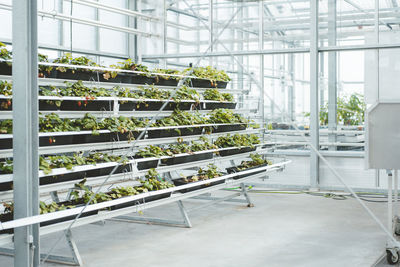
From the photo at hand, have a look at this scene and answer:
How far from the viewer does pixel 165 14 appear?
30.0 ft

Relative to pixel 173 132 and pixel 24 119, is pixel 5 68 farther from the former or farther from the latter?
pixel 173 132

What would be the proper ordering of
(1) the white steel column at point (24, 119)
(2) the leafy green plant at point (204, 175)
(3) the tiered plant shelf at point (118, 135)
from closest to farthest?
1. (1) the white steel column at point (24, 119)
2. (3) the tiered plant shelf at point (118, 135)
3. (2) the leafy green plant at point (204, 175)

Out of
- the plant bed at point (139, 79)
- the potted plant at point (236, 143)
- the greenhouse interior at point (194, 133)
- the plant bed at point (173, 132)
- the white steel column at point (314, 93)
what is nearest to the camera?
the greenhouse interior at point (194, 133)

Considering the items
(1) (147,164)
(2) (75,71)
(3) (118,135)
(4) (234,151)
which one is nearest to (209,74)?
(4) (234,151)

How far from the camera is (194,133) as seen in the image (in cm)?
591

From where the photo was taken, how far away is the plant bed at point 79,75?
15.1 feet

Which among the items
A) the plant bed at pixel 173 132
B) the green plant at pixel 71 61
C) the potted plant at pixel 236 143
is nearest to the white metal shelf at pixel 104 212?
the potted plant at pixel 236 143

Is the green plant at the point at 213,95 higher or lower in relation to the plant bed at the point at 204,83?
lower

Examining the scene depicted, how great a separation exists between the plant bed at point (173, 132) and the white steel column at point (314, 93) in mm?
2497

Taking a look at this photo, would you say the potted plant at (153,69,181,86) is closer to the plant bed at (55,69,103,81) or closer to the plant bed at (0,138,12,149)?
the plant bed at (55,69,103,81)

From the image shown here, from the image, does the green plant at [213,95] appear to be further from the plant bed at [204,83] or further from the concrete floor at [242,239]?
the concrete floor at [242,239]

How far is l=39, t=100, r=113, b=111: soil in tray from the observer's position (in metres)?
4.30

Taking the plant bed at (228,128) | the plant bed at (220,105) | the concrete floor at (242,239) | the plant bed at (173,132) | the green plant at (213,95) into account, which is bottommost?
the concrete floor at (242,239)

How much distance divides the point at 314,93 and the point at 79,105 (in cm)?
436
